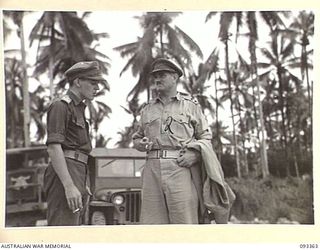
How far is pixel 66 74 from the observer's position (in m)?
1.18

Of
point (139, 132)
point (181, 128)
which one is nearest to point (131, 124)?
point (139, 132)

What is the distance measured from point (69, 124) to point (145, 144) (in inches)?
7.9

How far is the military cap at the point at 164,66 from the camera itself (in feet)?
3.90

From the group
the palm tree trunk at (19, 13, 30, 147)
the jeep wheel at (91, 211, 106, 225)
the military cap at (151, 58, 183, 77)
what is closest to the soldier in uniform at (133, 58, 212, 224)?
the military cap at (151, 58, 183, 77)

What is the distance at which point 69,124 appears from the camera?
1.13 m

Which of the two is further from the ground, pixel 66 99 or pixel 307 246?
pixel 66 99

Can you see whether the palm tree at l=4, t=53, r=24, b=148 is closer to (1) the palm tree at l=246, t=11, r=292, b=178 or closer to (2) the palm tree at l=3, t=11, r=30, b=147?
(2) the palm tree at l=3, t=11, r=30, b=147

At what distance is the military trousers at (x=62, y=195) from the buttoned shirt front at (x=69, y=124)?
5cm

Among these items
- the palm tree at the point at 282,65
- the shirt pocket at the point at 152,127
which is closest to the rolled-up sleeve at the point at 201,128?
the shirt pocket at the point at 152,127

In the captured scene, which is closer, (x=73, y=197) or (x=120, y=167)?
(x=73, y=197)

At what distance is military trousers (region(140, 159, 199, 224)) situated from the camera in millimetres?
1149

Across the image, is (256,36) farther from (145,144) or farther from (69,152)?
(69,152)

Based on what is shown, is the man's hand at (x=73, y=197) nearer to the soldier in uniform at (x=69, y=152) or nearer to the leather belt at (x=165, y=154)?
the soldier in uniform at (x=69, y=152)

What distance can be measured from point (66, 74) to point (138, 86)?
0.63ft
